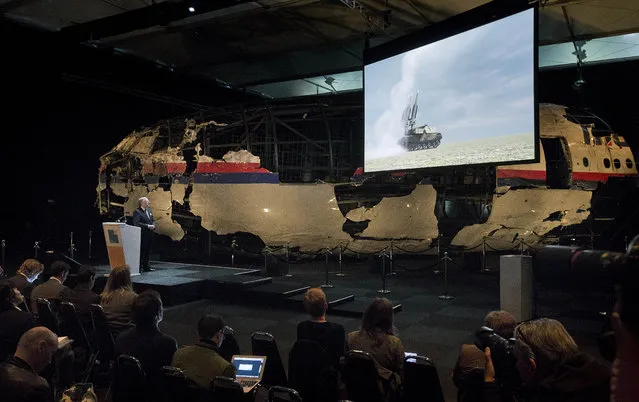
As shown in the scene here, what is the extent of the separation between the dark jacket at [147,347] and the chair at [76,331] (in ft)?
4.74

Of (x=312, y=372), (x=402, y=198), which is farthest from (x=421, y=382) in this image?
(x=402, y=198)

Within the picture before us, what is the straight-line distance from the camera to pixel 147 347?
3773 mm

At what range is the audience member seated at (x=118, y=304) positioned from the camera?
16.4 ft

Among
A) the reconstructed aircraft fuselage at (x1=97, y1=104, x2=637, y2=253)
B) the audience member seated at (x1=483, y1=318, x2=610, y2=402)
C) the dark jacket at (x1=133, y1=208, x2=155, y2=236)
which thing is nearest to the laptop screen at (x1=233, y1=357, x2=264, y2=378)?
the audience member seated at (x1=483, y1=318, x2=610, y2=402)

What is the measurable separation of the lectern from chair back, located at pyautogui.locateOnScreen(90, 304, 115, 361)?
4.93m

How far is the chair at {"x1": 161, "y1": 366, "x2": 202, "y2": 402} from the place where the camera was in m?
3.13

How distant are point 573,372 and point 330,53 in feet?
45.4

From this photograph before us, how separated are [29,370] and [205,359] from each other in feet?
3.49

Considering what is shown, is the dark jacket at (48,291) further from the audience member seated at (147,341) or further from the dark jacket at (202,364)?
the dark jacket at (202,364)

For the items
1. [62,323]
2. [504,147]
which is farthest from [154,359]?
[504,147]

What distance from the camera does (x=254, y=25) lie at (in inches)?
520

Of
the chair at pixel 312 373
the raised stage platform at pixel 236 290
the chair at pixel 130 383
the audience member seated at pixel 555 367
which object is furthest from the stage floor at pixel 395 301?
the chair at pixel 130 383

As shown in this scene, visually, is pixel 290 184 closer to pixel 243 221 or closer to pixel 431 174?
pixel 243 221

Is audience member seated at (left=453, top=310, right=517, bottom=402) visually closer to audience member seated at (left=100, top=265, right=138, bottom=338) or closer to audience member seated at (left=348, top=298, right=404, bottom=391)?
audience member seated at (left=348, top=298, right=404, bottom=391)
